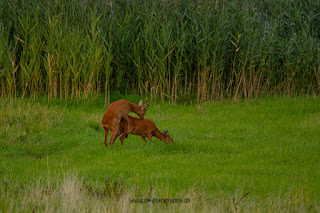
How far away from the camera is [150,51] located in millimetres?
11203

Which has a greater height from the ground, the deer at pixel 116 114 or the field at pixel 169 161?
the deer at pixel 116 114

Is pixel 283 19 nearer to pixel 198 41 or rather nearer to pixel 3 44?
pixel 198 41

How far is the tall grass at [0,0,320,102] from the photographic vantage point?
35.0 feet

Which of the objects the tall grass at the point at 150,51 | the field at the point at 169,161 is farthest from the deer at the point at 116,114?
the tall grass at the point at 150,51

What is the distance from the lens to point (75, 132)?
7949 millimetres

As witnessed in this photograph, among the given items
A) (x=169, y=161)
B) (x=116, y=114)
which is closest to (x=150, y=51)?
(x=116, y=114)

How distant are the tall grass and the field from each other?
3.27 ft

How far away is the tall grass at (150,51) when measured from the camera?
10.7 meters

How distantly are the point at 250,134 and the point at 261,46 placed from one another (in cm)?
448

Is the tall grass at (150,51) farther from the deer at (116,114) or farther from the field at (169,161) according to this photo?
the deer at (116,114)

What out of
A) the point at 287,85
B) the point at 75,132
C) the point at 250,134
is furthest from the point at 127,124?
the point at 287,85

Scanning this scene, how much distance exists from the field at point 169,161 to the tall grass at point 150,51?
1.00 meters

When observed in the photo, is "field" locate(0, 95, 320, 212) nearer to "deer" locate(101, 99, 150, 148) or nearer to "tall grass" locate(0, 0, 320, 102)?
"deer" locate(101, 99, 150, 148)

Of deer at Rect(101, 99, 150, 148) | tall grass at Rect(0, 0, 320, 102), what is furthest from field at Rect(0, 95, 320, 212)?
tall grass at Rect(0, 0, 320, 102)
